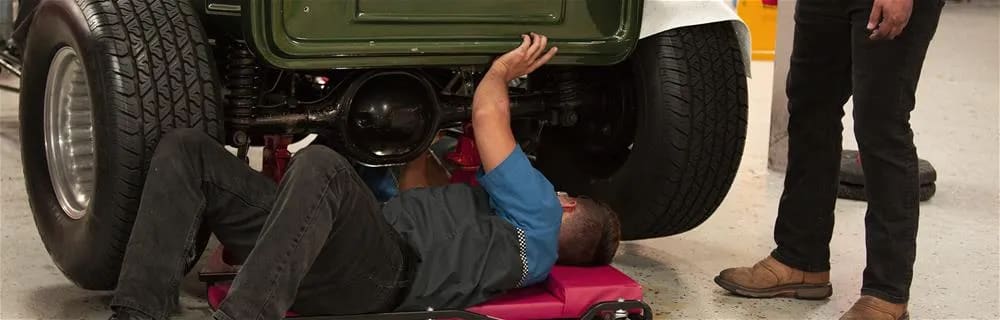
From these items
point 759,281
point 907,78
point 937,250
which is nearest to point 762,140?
point 937,250

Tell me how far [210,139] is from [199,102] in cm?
8

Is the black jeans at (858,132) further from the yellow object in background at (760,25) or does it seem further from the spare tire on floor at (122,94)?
the yellow object in background at (760,25)

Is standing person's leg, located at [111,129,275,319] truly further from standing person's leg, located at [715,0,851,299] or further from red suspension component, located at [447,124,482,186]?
standing person's leg, located at [715,0,851,299]

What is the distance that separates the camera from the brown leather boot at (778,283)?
2.89 meters

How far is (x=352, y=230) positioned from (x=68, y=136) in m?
0.87

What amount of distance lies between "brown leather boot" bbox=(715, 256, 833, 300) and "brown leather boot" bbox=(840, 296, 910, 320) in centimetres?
26

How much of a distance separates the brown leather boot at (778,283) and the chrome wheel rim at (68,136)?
1.54 metres

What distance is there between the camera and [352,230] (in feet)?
7.34

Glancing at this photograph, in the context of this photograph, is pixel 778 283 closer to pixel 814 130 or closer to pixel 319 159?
pixel 814 130

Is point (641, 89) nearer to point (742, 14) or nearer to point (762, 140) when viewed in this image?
point (762, 140)

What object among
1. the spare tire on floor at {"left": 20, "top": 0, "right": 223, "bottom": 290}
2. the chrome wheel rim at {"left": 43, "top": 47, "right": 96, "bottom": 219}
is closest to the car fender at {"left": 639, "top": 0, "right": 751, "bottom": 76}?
the spare tire on floor at {"left": 20, "top": 0, "right": 223, "bottom": 290}

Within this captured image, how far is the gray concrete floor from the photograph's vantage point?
278 centimetres

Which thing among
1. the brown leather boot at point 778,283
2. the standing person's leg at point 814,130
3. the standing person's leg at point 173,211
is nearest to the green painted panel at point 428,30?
the standing person's leg at point 173,211

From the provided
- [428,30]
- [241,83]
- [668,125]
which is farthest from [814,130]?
[241,83]
